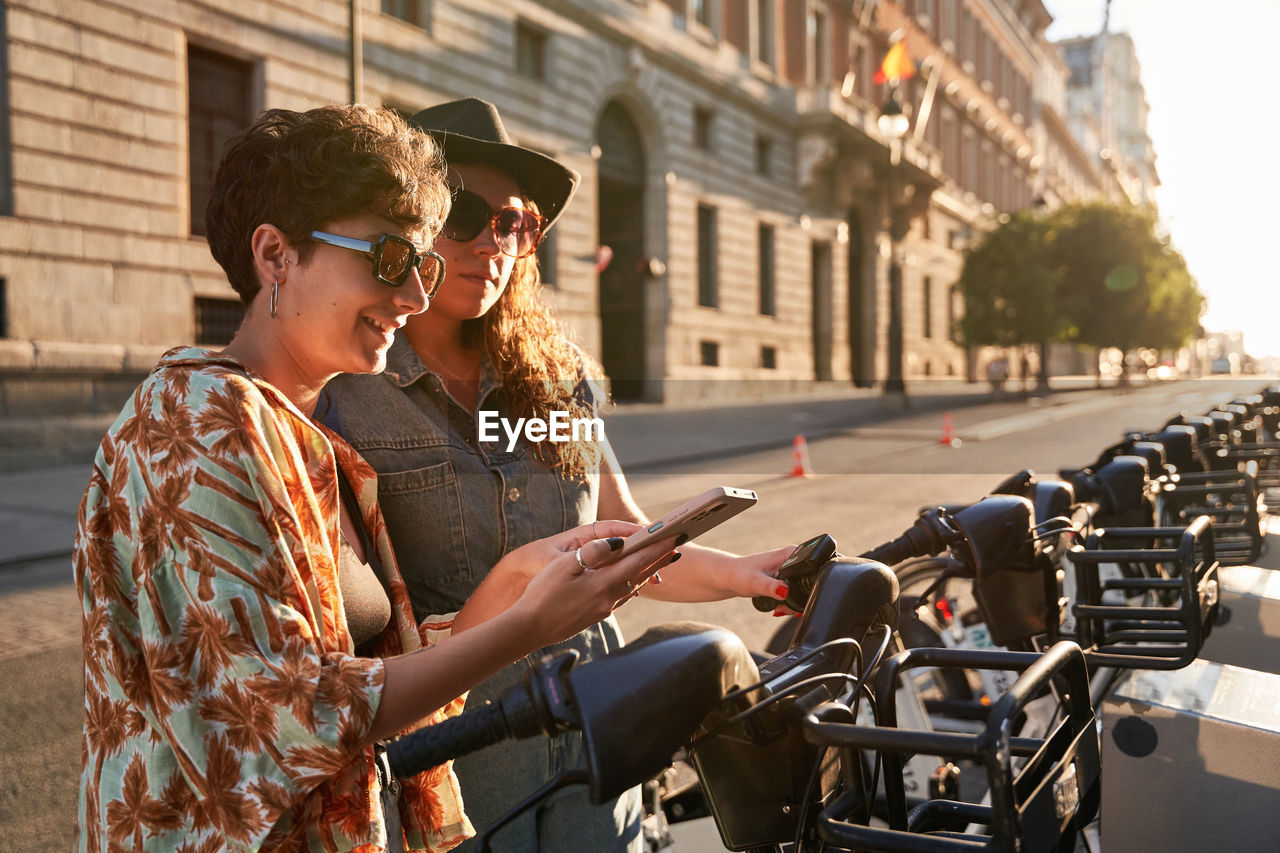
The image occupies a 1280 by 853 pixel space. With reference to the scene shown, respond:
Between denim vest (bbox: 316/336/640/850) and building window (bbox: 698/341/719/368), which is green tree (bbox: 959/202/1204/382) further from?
denim vest (bbox: 316/336/640/850)

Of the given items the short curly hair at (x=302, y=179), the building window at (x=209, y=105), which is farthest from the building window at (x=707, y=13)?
the short curly hair at (x=302, y=179)

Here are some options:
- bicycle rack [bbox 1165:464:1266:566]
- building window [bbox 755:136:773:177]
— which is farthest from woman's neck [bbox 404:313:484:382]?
building window [bbox 755:136:773:177]

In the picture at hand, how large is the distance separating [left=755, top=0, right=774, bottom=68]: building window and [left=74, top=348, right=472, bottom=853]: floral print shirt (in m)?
30.5

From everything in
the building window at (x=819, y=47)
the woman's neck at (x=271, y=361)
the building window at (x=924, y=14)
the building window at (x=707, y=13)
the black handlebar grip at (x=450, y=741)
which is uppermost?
the building window at (x=924, y=14)

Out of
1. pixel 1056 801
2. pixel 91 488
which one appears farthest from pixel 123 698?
pixel 1056 801

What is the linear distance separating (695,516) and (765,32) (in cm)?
3094

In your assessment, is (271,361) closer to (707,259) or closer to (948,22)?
(707,259)

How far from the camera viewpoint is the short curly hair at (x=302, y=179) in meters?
1.26

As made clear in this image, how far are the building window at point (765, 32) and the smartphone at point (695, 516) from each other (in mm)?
30359

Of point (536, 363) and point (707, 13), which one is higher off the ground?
point (707, 13)

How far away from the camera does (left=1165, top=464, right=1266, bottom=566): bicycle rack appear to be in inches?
126

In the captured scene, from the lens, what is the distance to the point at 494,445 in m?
1.85

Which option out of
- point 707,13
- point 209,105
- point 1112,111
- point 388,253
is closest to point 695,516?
point 388,253

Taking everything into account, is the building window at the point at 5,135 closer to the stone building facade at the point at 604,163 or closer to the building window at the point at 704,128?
the stone building facade at the point at 604,163
